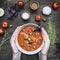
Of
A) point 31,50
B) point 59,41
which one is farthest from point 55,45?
point 31,50

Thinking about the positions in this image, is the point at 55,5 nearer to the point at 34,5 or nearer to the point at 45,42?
the point at 34,5

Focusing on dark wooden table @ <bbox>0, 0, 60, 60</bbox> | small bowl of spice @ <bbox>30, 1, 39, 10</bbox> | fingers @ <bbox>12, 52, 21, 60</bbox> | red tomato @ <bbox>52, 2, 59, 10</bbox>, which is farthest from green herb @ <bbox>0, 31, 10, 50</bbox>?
red tomato @ <bbox>52, 2, 59, 10</bbox>

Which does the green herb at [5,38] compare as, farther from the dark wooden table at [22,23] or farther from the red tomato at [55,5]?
the red tomato at [55,5]

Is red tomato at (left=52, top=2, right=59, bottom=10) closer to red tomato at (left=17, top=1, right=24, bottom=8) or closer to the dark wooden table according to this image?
the dark wooden table

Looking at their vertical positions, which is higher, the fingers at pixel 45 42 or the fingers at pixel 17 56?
the fingers at pixel 45 42

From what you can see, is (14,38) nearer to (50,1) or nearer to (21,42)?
(21,42)

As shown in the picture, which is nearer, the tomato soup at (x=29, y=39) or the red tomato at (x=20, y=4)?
the tomato soup at (x=29, y=39)

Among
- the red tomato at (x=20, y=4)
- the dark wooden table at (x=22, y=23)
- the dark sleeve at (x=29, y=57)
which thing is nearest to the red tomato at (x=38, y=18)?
the dark wooden table at (x=22, y=23)

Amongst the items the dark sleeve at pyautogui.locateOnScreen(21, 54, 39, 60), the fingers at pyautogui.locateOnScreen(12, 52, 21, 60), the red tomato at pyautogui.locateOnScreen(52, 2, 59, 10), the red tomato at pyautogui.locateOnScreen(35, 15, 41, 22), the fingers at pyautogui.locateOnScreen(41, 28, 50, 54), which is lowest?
the dark sleeve at pyautogui.locateOnScreen(21, 54, 39, 60)

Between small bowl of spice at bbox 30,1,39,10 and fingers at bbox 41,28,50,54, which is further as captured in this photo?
small bowl of spice at bbox 30,1,39,10
